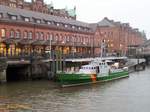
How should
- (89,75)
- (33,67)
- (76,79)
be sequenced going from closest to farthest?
(76,79)
(89,75)
(33,67)

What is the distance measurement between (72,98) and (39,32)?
47.6m

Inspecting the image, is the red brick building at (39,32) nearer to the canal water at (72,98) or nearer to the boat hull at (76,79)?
the boat hull at (76,79)

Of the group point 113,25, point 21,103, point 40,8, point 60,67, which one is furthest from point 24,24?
point 113,25

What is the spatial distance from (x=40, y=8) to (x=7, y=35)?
142 ft

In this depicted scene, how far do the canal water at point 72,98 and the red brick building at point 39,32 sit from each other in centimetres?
2117

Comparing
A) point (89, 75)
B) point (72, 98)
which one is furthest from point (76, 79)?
point (72, 98)

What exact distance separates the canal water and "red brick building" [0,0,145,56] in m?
21.2

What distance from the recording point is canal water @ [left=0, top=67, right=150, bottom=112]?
47.1 metres

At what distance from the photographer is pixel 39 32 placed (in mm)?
100062

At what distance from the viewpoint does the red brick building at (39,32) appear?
8862cm

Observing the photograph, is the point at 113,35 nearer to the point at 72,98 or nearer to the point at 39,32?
the point at 39,32

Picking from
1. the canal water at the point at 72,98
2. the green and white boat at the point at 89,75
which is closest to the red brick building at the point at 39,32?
the green and white boat at the point at 89,75

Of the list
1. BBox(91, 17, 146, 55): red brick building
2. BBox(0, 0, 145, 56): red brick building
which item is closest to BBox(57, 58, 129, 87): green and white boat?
BBox(0, 0, 145, 56): red brick building

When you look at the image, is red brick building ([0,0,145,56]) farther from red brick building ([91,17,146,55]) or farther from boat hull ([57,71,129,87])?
boat hull ([57,71,129,87])
